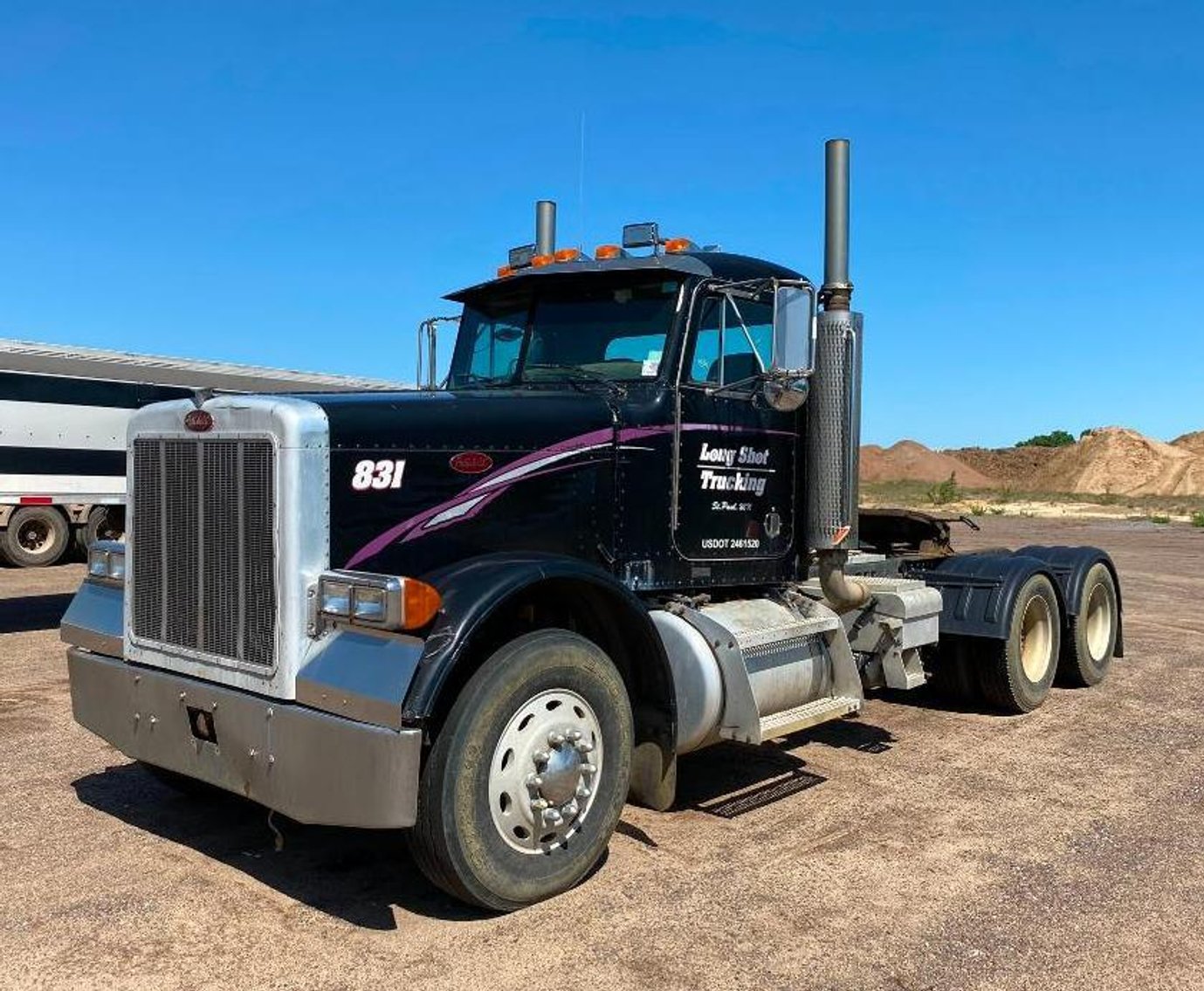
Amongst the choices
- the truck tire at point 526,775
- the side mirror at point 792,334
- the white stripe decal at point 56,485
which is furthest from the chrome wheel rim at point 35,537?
the truck tire at point 526,775

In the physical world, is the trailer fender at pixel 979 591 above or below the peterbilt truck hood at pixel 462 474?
below

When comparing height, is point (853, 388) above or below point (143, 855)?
above

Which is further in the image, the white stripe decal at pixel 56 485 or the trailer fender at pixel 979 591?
the white stripe decal at pixel 56 485

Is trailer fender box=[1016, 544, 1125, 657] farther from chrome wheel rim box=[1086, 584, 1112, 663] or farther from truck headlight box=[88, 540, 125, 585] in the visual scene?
truck headlight box=[88, 540, 125, 585]

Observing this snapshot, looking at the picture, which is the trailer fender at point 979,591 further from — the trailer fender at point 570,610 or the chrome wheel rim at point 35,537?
Result: the chrome wheel rim at point 35,537

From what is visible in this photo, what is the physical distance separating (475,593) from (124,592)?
185cm

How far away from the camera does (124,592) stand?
4871 mm

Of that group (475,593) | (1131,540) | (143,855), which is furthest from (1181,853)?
(1131,540)

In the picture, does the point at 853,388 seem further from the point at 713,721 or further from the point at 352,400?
the point at 352,400

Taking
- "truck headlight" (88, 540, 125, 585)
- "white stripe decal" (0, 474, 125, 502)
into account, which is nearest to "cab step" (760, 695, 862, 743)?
"truck headlight" (88, 540, 125, 585)

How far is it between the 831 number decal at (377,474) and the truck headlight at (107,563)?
5.00 ft

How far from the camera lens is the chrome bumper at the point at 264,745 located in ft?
12.4

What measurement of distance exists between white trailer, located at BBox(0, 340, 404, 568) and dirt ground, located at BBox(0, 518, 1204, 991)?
24.4 feet

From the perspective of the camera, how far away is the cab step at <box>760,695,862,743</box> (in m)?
5.36
